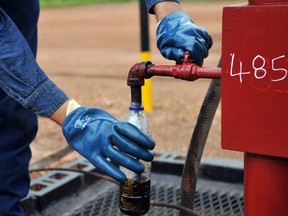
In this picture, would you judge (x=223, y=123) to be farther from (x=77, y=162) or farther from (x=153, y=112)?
(x=153, y=112)

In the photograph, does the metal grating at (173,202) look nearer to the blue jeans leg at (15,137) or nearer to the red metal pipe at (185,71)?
the blue jeans leg at (15,137)

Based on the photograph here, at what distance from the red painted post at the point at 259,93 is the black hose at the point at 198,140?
530mm

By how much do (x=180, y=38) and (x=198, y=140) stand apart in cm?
43

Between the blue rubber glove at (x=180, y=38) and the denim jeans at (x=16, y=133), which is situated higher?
the blue rubber glove at (x=180, y=38)

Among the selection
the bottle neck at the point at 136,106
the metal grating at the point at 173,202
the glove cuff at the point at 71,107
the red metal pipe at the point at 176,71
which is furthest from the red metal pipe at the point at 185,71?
the metal grating at the point at 173,202

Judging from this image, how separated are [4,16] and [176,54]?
0.58 metres

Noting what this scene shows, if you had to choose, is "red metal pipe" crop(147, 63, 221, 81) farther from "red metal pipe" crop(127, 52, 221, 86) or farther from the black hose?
the black hose

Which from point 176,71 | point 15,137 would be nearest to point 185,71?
point 176,71

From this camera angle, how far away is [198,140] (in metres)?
1.95

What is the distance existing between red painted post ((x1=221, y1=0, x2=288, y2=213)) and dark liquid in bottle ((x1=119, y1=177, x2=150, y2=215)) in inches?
14.7

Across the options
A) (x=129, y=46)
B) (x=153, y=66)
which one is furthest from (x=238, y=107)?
(x=129, y=46)

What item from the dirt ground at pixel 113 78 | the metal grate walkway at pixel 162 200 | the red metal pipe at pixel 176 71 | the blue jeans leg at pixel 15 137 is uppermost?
the red metal pipe at pixel 176 71

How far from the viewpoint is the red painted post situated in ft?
4.02

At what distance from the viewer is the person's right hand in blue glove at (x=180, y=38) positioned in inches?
66.1
